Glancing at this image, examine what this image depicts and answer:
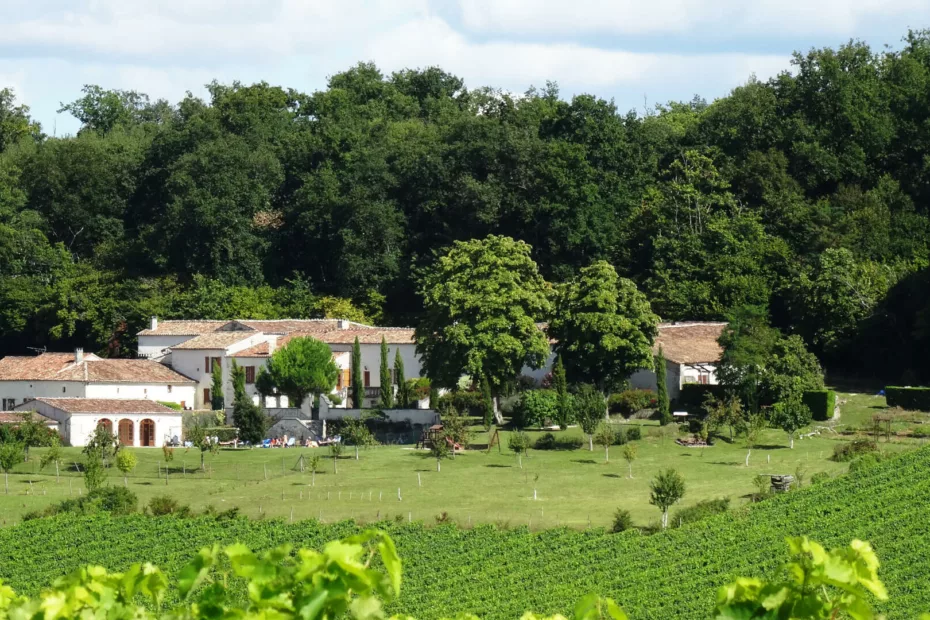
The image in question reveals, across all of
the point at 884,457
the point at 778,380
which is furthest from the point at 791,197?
the point at 884,457

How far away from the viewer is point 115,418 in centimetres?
6569

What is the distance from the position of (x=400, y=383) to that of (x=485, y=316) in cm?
833

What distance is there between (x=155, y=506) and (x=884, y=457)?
23572 mm

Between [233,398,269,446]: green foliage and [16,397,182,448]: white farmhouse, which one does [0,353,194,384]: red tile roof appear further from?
[233,398,269,446]: green foliage

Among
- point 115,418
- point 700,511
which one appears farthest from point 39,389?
point 700,511

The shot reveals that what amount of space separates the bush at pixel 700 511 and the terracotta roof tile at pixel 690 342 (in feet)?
74.8

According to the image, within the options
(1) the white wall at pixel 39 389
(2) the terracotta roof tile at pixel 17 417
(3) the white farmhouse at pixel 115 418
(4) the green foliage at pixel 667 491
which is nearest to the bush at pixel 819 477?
(4) the green foliage at pixel 667 491

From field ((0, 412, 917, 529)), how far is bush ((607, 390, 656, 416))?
3.56 metres

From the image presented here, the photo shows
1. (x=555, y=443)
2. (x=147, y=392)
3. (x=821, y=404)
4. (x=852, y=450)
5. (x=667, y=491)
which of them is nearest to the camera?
(x=667, y=491)

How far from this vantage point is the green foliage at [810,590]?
7.50m

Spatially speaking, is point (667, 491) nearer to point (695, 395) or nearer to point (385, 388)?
point (695, 395)

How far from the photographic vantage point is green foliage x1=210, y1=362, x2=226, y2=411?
7319 cm

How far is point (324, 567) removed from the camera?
7.50 metres

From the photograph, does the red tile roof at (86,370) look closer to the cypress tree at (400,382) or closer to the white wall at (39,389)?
the white wall at (39,389)
